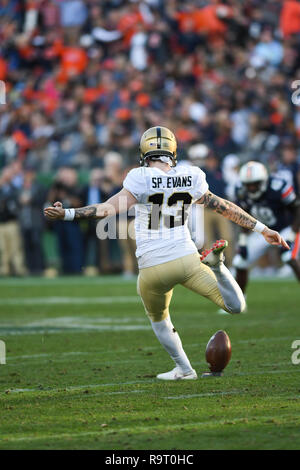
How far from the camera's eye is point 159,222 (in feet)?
19.4

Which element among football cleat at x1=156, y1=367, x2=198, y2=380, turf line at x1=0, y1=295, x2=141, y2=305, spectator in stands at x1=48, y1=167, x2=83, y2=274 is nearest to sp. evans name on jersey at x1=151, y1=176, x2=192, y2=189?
football cleat at x1=156, y1=367, x2=198, y2=380

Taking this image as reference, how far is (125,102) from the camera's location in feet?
55.1

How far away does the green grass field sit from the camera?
4.35 m

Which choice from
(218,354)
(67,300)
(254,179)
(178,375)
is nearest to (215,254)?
(218,354)

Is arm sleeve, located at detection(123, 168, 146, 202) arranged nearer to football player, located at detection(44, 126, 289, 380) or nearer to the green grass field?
football player, located at detection(44, 126, 289, 380)

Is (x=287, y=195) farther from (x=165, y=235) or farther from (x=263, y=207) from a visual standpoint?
(x=165, y=235)

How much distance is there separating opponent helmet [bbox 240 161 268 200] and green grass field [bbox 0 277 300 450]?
137 cm

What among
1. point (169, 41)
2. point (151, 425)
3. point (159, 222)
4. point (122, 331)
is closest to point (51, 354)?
point (122, 331)

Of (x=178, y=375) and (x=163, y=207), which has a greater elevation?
(x=163, y=207)

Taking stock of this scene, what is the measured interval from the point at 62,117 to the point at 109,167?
189cm

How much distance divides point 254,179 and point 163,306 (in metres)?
4.43

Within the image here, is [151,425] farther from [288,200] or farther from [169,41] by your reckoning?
[169,41]

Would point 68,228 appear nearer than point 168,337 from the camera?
No

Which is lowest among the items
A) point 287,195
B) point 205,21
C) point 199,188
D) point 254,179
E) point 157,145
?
point 199,188
